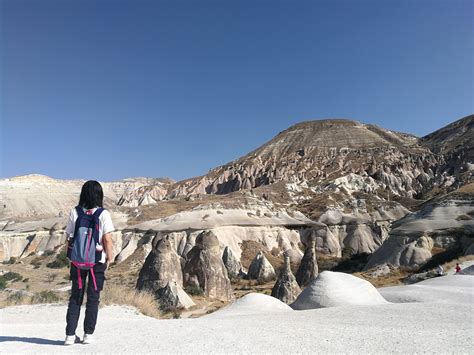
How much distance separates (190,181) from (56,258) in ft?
261

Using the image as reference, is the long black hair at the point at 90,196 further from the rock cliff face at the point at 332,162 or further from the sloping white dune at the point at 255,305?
the rock cliff face at the point at 332,162

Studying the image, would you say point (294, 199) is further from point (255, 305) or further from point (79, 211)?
point (79, 211)

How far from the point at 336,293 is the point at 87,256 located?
734 centimetres

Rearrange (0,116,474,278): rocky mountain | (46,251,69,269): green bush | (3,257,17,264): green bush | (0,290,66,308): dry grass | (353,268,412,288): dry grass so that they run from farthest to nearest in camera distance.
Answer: (0,116,474,278): rocky mountain
(3,257,17,264): green bush
(46,251,69,269): green bush
(353,268,412,288): dry grass
(0,290,66,308): dry grass

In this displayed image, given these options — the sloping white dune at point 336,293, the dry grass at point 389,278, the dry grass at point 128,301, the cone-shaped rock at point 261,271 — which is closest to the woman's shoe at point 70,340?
the dry grass at point 128,301

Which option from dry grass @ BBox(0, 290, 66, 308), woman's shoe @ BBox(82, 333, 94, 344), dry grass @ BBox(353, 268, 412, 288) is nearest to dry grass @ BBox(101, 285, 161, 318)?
dry grass @ BBox(0, 290, 66, 308)

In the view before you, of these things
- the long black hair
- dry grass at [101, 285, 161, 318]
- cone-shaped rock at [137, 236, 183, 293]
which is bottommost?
cone-shaped rock at [137, 236, 183, 293]

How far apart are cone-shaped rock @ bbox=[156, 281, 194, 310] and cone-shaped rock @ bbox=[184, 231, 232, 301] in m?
3.77

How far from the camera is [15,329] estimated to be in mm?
5359

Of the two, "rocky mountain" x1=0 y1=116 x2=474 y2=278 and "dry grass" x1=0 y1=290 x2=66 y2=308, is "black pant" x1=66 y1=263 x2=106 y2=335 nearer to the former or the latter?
"dry grass" x1=0 y1=290 x2=66 y2=308

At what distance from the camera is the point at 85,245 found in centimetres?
435

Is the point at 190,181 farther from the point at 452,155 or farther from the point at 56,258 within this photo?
the point at 56,258

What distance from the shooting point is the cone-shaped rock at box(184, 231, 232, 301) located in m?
22.2

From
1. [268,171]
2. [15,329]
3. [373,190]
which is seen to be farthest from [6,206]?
[15,329]
